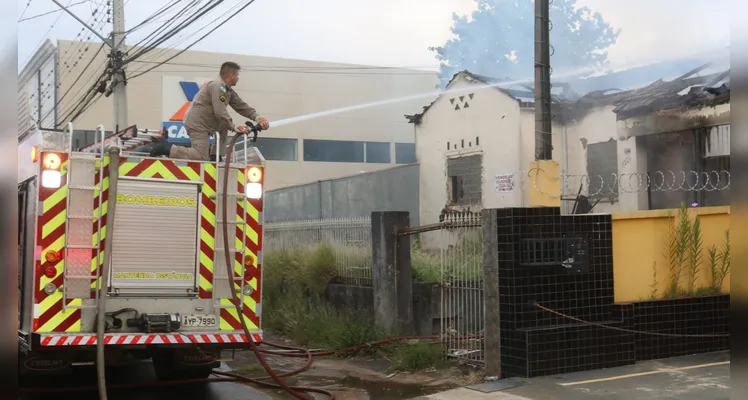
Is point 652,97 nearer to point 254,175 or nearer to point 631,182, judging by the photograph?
point 631,182

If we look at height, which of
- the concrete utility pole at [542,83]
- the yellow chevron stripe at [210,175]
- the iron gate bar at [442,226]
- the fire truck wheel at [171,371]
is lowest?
the fire truck wheel at [171,371]

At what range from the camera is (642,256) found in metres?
9.17

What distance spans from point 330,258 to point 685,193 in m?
8.90

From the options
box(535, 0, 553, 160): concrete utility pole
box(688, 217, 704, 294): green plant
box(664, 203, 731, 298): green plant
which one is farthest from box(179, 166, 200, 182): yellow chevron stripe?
box(688, 217, 704, 294): green plant

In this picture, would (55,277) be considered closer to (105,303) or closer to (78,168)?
(105,303)

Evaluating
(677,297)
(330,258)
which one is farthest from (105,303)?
(677,297)

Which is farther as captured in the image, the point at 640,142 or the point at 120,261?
the point at 640,142

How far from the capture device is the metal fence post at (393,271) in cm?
1036

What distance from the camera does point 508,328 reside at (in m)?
7.93

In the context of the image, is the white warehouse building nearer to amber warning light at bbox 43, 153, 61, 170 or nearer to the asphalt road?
the asphalt road

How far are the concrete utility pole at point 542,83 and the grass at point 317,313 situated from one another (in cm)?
296

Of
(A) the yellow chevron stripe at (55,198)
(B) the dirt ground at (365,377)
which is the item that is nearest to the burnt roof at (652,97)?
(B) the dirt ground at (365,377)

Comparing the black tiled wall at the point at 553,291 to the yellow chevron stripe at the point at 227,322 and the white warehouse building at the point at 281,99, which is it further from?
the white warehouse building at the point at 281,99

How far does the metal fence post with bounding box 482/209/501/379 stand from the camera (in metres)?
8.00
